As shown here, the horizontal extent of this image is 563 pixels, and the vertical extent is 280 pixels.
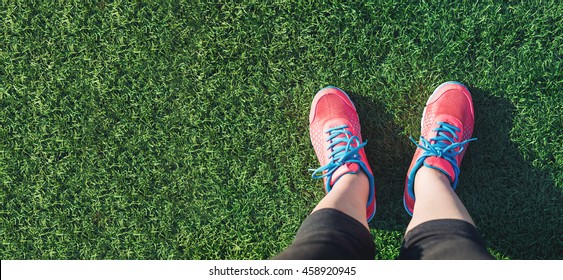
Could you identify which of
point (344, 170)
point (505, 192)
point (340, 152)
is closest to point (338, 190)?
point (344, 170)

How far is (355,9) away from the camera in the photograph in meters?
2.44

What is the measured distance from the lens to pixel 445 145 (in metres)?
2.37

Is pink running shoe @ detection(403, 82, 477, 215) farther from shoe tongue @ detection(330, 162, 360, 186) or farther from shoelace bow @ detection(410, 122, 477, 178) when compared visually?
shoe tongue @ detection(330, 162, 360, 186)

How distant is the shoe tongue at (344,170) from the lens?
90.4 inches

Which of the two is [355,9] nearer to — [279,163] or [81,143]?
[279,163]

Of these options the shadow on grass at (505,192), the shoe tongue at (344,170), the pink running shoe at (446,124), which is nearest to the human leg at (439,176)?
the pink running shoe at (446,124)

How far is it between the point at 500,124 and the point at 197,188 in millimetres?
1624

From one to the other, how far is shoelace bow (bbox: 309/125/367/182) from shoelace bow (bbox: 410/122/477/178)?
297 mm

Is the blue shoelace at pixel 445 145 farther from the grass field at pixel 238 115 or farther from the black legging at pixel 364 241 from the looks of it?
the black legging at pixel 364 241

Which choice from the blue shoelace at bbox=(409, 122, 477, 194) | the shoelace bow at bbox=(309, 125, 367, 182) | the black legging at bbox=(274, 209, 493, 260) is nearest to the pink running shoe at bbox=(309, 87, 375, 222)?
the shoelace bow at bbox=(309, 125, 367, 182)

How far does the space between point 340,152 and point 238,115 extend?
0.58 m

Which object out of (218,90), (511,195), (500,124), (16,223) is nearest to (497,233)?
(511,195)

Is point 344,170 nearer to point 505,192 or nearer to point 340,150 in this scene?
point 340,150

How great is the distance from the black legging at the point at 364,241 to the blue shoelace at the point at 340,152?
1.42ft
